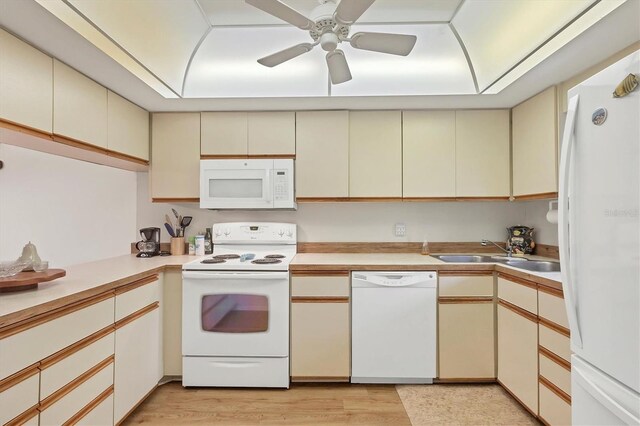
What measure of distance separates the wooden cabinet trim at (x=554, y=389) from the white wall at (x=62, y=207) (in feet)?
10.4

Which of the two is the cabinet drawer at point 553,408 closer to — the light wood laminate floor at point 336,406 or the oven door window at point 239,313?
the light wood laminate floor at point 336,406

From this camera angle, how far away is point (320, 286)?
2277mm

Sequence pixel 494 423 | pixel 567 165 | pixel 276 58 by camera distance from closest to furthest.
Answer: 1. pixel 567 165
2. pixel 276 58
3. pixel 494 423

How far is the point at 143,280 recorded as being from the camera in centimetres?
202

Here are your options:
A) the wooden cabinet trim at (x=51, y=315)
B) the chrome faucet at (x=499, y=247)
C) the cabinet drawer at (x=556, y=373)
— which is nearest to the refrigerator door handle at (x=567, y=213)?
the cabinet drawer at (x=556, y=373)

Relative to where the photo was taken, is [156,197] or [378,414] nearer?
[378,414]

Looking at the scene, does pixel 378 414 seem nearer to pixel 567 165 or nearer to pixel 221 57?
pixel 567 165

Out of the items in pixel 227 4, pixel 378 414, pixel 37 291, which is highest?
pixel 227 4

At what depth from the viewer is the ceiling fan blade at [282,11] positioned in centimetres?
128

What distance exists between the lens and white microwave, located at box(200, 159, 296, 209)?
8.41ft

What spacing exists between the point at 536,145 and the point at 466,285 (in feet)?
3.87

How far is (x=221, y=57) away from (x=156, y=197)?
1.31 m

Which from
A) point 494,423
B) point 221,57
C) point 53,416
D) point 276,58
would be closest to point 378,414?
point 494,423

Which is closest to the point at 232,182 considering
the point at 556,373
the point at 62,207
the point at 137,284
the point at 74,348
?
the point at 137,284
